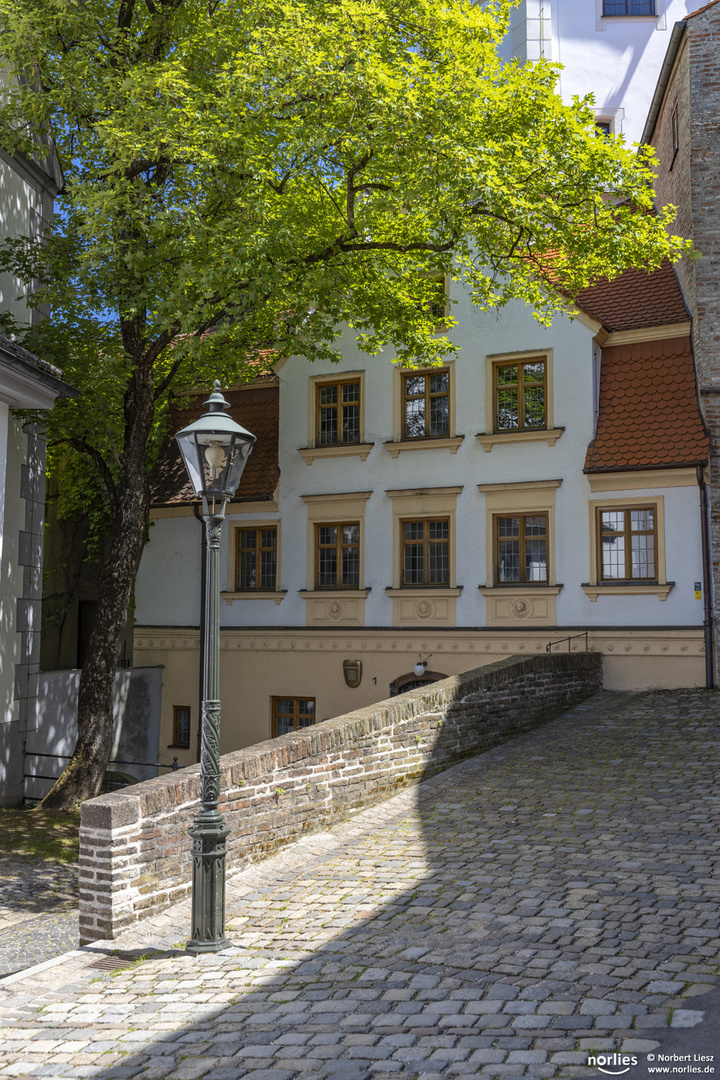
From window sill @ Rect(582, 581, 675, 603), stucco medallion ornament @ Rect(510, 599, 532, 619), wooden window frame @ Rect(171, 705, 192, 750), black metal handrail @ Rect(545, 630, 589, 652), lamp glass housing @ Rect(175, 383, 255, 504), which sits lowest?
wooden window frame @ Rect(171, 705, 192, 750)

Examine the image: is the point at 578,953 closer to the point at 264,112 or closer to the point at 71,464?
the point at 264,112

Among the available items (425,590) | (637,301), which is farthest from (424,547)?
(637,301)

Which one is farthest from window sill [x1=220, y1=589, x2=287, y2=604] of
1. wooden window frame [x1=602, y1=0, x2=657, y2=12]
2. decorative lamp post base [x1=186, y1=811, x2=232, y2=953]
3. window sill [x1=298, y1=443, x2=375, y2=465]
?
wooden window frame [x1=602, y1=0, x2=657, y2=12]

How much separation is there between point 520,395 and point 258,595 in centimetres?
725

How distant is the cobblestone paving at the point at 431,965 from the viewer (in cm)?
498

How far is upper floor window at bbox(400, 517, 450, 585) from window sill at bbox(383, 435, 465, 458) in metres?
1.48

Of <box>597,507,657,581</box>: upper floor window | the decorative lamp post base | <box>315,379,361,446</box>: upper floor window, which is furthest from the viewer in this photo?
<box>315,379,361,446</box>: upper floor window

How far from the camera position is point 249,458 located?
2200 centimetres

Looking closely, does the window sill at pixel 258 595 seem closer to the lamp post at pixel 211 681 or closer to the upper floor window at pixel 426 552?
the upper floor window at pixel 426 552

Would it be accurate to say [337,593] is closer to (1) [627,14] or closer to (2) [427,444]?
(2) [427,444]

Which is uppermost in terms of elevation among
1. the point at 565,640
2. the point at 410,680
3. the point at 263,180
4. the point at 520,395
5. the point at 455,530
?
the point at 263,180

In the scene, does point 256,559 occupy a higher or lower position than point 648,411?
lower

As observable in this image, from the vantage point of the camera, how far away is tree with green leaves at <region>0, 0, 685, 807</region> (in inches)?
500

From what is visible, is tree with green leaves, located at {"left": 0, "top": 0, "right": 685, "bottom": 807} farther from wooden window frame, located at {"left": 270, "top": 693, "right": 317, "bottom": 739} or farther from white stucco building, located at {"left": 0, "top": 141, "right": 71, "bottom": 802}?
wooden window frame, located at {"left": 270, "top": 693, "right": 317, "bottom": 739}
